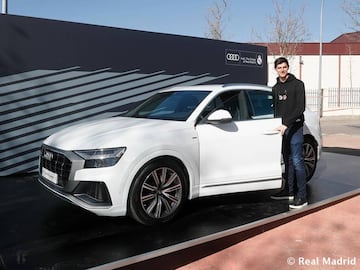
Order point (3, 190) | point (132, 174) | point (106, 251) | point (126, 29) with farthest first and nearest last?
point (126, 29)
point (3, 190)
point (132, 174)
point (106, 251)

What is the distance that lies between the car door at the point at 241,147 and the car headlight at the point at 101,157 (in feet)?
3.46

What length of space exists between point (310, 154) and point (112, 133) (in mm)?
3324

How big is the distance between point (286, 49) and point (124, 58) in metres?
25.1

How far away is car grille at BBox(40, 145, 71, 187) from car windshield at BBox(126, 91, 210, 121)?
1.31 metres

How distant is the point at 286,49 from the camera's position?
32.0 m

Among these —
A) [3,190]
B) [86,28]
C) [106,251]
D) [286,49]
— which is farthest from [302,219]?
[286,49]

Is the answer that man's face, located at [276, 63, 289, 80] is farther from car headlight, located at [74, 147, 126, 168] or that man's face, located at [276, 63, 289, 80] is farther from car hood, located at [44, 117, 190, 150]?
car headlight, located at [74, 147, 126, 168]

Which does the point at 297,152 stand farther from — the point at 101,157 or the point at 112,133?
the point at 101,157

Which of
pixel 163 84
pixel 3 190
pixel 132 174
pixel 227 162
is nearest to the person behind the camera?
pixel 132 174

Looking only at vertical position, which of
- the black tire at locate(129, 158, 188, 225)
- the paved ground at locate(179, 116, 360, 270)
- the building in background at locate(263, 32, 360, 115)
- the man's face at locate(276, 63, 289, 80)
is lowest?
the paved ground at locate(179, 116, 360, 270)

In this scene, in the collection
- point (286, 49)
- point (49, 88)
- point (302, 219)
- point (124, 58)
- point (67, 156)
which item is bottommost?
point (302, 219)

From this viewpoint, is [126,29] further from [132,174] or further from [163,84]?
[132,174]

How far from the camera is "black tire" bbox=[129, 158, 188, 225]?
4406mm

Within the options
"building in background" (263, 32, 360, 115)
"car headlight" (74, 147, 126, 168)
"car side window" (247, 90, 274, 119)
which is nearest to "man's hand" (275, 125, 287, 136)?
"car side window" (247, 90, 274, 119)
